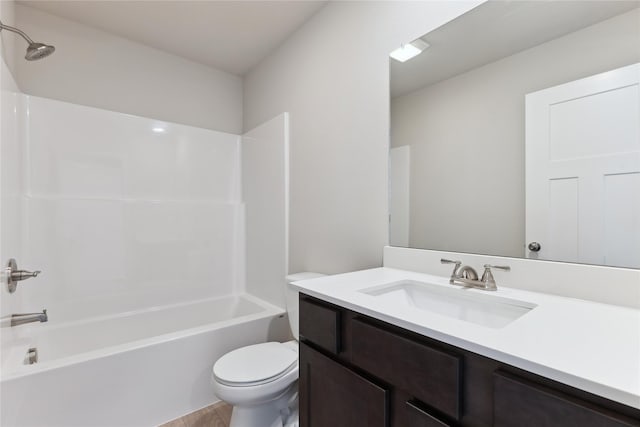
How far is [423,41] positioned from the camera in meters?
1.35

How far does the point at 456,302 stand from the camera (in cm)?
102

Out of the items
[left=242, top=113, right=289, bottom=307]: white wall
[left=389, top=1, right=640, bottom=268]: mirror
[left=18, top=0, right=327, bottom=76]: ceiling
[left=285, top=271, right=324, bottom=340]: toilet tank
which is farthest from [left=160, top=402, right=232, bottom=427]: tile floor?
[left=18, top=0, right=327, bottom=76]: ceiling

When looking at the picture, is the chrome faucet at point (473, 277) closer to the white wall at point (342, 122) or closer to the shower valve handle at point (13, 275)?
the white wall at point (342, 122)

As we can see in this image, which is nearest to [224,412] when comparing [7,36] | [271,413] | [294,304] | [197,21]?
[271,413]

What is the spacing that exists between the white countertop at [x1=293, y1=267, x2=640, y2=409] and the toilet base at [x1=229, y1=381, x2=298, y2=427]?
0.88 metres

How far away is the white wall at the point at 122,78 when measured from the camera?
201cm

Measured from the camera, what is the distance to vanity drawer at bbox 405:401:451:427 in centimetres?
66

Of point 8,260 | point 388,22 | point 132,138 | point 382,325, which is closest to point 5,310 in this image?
point 8,260

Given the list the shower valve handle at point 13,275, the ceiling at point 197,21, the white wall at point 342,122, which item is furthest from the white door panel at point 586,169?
the shower valve handle at point 13,275

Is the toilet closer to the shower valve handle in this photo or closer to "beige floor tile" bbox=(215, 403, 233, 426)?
"beige floor tile" bbox=(215, 403, 233, 426)

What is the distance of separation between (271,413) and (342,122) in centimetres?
163

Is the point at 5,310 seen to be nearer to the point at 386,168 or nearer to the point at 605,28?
the point at 386,168

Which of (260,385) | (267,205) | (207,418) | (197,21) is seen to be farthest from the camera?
(267,205)

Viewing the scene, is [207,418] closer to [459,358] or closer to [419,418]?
[419,418]
